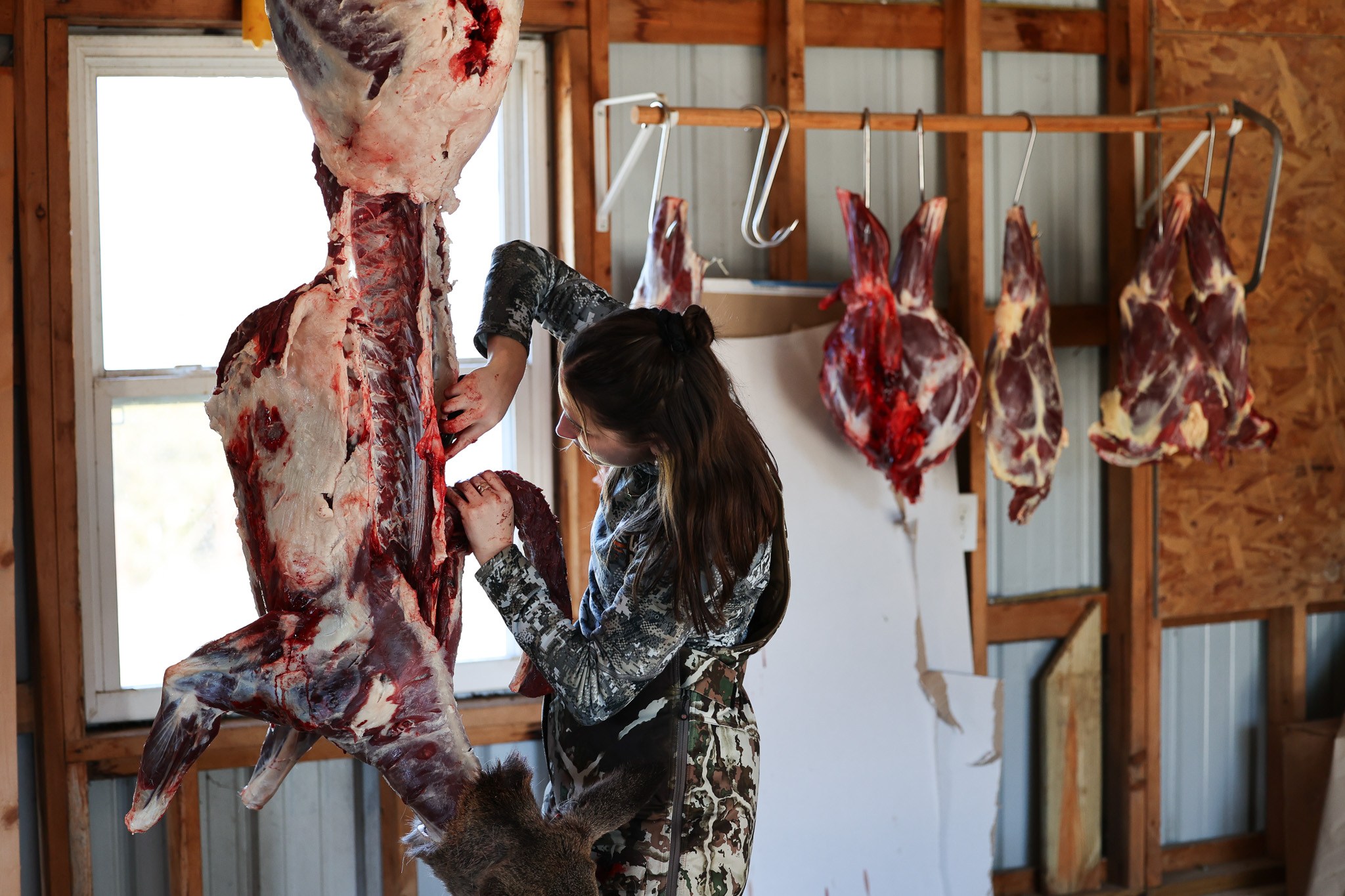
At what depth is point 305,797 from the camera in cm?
239

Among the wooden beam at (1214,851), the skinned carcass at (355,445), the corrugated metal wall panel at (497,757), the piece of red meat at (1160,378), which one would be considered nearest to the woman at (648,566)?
the skinned carcass at (355,445)

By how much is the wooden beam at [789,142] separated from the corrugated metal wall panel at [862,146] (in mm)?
48

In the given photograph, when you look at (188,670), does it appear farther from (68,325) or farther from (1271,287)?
(1271,287)

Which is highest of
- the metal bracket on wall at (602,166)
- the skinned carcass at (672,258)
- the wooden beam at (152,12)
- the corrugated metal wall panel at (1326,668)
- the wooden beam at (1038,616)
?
the wooden beam at (152,12)

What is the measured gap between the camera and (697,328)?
127 cm

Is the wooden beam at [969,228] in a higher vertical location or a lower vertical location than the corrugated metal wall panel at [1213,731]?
higher

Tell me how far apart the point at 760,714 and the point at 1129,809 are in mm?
1090

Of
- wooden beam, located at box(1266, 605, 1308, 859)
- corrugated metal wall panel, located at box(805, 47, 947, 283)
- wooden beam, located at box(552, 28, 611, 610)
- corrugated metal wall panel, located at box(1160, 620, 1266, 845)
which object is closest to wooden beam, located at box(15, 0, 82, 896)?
wooden beam, located at box(552, 28, 611, 610)

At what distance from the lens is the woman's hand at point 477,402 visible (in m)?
1.22

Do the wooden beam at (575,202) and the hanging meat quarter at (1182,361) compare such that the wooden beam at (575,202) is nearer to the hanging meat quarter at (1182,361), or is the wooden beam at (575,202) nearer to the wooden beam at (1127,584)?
the hanging meat quarter at (1182,361)

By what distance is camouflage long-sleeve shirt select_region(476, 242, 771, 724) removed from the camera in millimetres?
1238

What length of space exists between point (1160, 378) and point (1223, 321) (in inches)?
9.1

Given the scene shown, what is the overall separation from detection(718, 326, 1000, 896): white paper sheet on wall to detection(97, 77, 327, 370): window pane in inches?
40.9

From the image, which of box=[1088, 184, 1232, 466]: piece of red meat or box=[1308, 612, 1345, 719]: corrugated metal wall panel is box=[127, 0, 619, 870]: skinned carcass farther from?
box=[1308, 612, 1345, 719]: corrugated metal wall panel
